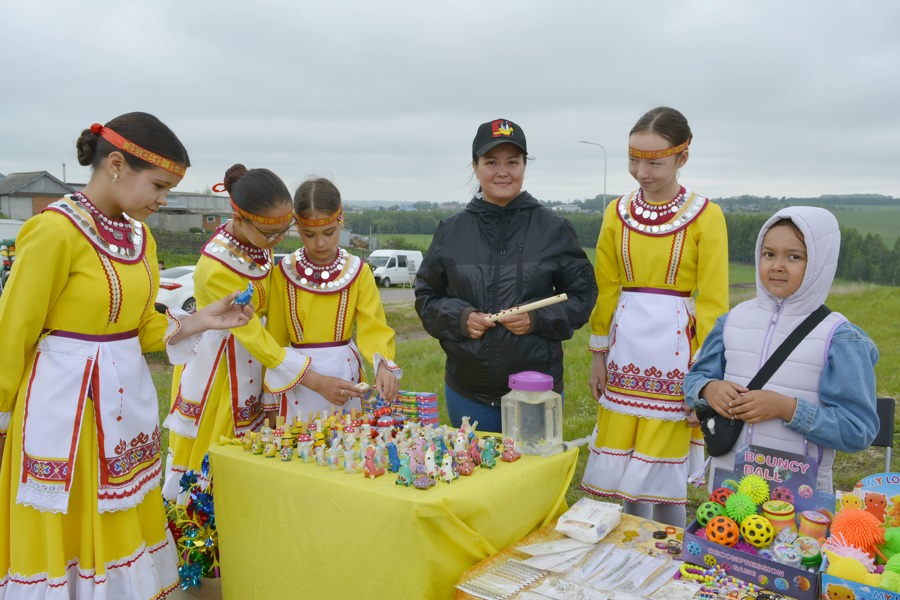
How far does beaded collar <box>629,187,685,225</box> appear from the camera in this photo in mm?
3094

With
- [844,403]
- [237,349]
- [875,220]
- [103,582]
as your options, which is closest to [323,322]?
[237,349]

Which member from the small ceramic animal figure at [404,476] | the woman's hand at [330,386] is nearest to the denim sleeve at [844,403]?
the small ceramic animal figure at [404,476]

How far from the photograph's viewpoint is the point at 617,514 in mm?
2352

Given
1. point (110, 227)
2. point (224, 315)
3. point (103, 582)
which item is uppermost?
point (110, 227)

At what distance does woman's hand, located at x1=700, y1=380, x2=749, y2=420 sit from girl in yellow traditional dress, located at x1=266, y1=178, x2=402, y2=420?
1.41 m

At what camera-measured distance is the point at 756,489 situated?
2.10 metres

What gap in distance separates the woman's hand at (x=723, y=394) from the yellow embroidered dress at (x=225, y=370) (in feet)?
5.59

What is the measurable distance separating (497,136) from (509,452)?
139 cm

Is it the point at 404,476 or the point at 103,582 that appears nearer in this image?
the point at 404,476

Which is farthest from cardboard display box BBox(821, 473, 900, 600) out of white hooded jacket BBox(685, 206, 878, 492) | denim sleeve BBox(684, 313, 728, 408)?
denim sleeve BBox(684, 313, 728, 408)

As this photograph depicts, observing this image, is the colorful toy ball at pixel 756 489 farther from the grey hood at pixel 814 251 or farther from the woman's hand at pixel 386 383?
the woman's hand at pixel 386 383

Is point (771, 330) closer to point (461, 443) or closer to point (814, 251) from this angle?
point (814, 251)

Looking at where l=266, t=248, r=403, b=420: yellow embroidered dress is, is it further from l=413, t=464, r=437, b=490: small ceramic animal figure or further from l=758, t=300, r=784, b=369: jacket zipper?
l=758, t=300, r=784, b=369: jacket zipper

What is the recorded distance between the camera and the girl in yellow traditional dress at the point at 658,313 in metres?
3.03
